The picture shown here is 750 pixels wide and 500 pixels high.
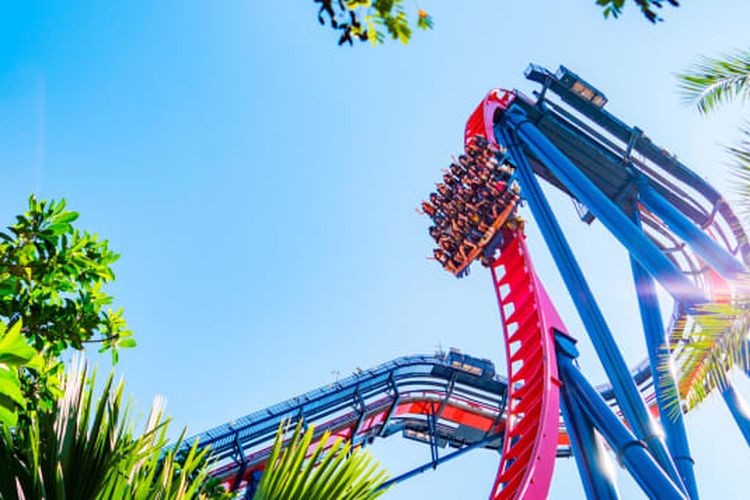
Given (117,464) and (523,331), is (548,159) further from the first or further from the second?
(117,464)

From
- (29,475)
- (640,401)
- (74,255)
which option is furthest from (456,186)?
(29,475)

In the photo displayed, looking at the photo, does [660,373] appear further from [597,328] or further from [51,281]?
[51,281]

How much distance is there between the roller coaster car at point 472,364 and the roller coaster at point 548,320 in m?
0.07

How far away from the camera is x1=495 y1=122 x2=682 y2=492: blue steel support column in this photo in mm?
9609

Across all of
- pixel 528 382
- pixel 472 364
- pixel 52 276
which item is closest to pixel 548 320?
pixel 528 382

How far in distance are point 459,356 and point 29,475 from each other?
17.7 meters

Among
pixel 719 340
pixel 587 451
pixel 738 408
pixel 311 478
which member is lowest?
pixel 311 478

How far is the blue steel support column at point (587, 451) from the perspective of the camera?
30.0 feet

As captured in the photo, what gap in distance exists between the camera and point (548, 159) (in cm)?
1292

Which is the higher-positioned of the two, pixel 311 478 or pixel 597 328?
pixel 597 328

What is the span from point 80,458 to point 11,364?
48 cm

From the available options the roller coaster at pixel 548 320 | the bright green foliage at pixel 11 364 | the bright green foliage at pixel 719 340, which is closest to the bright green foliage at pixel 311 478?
the bright green foliage at pixel 11 364

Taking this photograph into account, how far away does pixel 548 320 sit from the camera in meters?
12.2

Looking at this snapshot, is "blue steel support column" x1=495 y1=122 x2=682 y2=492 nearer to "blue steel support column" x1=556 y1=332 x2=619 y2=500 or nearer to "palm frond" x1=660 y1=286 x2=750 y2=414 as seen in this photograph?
"blue steel support column" x1=556 y1=332 x2=619 y2=500
